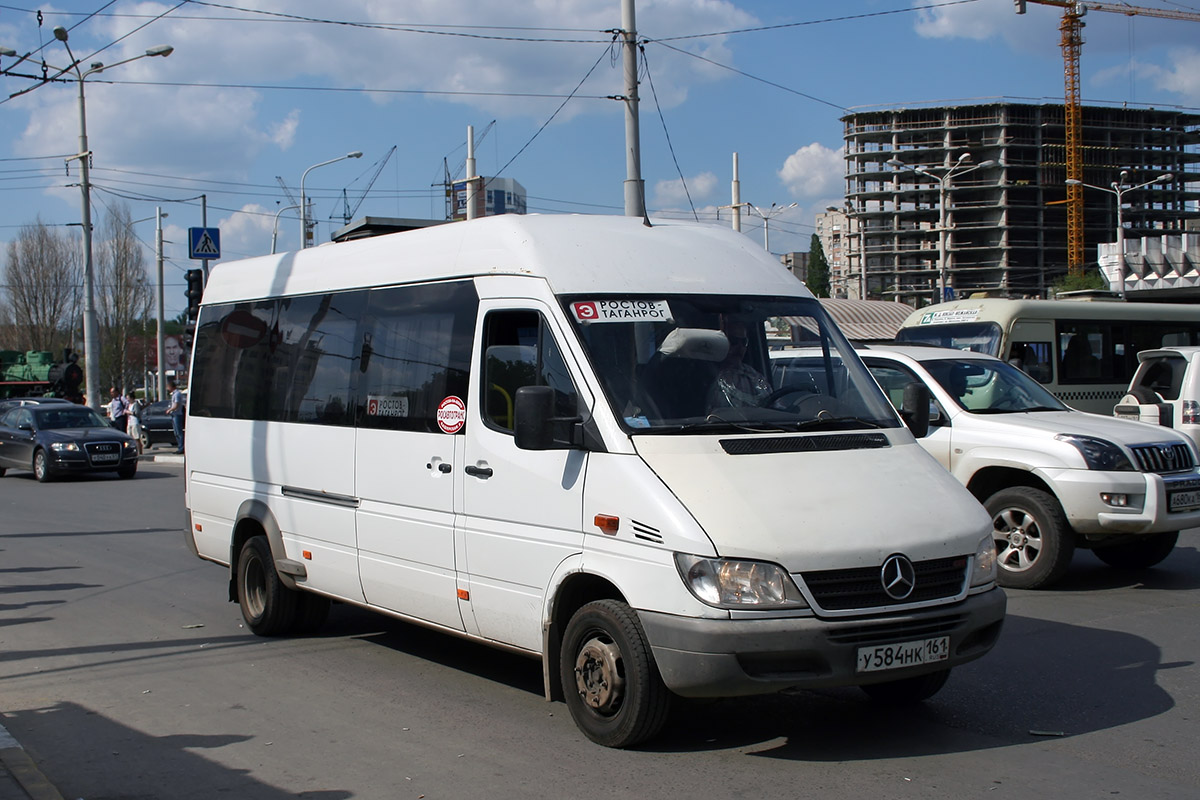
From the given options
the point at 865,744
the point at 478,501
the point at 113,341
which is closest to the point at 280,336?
the point at 478,501

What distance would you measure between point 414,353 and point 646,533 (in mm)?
2323

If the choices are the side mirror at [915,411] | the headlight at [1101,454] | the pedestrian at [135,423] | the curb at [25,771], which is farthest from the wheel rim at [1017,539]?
the pedestrian at [135,423]

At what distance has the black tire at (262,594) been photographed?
835cm

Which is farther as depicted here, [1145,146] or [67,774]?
[1145,146]

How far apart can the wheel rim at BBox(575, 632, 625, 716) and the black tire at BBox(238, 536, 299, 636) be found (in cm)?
340

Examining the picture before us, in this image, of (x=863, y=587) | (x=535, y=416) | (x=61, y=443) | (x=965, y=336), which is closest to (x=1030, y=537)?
(x=863, y=587)

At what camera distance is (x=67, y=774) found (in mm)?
5535

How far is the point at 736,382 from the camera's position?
6.05 metres

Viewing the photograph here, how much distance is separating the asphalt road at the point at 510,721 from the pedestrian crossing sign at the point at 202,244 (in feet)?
57.0

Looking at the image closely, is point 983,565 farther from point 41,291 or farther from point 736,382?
point 41,291

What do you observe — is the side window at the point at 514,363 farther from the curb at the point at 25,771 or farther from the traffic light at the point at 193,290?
the traffic light at the point at 193,290

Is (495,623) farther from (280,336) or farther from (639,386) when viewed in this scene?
(280,336)

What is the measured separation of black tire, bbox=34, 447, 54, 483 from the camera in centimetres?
2403

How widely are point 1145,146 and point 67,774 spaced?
145 m
